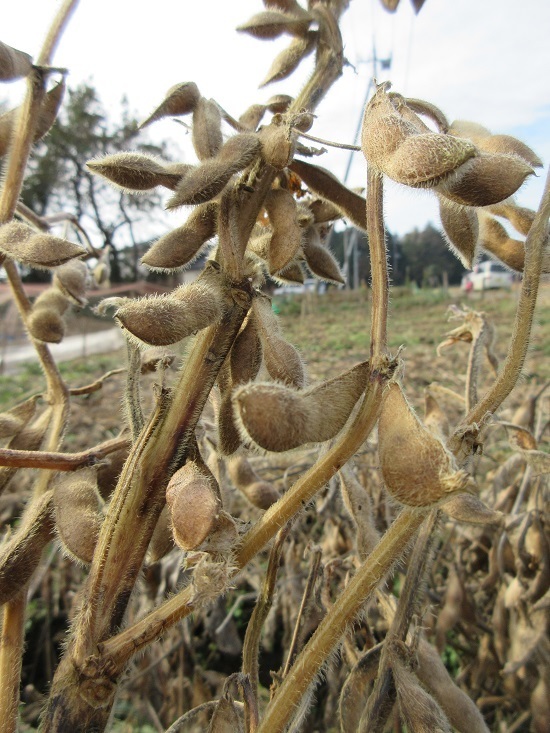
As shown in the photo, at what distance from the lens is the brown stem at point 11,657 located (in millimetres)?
479

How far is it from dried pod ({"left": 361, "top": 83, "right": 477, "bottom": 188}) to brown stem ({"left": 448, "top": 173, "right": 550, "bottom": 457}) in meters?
0.10

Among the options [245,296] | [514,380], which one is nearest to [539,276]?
[514,380]

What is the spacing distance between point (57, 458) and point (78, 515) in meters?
0.06

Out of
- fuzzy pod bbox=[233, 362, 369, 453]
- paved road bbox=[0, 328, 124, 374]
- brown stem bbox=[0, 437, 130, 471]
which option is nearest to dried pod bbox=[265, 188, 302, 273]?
fuzzy pod bbox=[233, 362, 369, 453]

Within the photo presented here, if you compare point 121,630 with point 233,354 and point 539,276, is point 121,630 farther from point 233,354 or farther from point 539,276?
point 539,276

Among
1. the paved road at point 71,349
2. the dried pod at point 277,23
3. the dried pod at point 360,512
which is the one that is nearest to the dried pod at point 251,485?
the dried pod at point 360,512

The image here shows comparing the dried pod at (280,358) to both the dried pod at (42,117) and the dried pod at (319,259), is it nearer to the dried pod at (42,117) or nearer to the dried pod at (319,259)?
the dried pod at (319,259)

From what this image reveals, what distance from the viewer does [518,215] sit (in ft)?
1.78

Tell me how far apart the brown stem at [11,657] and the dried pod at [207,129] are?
41cm

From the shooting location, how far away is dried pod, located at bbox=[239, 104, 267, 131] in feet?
1.94

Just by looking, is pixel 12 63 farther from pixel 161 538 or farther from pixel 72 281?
pixel 161 538

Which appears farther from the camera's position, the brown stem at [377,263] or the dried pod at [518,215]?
the dried pod at [518,215]

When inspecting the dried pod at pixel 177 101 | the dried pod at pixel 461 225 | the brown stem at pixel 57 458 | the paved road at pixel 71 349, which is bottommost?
the paved road at pixel 71 349

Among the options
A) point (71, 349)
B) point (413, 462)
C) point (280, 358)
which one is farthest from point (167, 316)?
point (71, 349)
